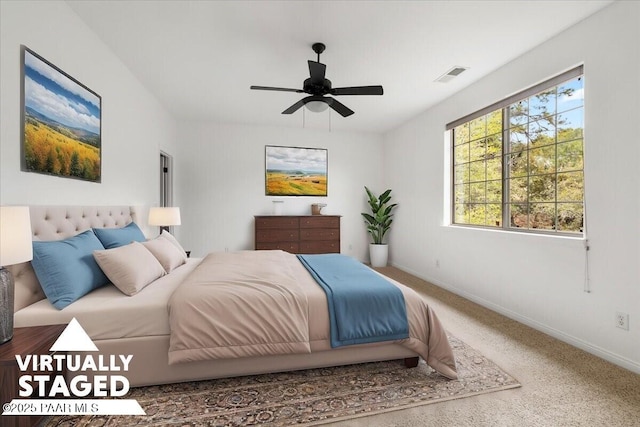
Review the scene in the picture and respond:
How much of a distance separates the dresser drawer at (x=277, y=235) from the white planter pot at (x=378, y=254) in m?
1.48

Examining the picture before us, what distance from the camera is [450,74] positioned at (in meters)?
3.38

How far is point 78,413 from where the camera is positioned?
5.28 ft

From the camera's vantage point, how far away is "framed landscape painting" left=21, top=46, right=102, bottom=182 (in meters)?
1.88

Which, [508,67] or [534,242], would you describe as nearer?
[534,242]

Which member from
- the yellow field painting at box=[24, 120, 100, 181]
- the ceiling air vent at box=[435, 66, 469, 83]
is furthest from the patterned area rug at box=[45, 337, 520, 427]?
the ceiling air vent at box=[435, 66, 469, 83]

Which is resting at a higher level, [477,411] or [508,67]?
[508,67]

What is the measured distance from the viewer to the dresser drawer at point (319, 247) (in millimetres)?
5324

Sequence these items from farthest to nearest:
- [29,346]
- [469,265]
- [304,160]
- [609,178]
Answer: [304,160], [469,265], [609,178], [29,346]

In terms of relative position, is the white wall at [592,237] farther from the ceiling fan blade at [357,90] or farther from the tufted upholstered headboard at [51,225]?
the tufted upholstered headboard at [51,225]

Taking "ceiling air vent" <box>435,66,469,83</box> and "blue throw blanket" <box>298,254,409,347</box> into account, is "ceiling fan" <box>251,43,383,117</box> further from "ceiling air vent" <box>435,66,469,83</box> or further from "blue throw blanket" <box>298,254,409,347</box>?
"blue throw blanket" <box>298,254,409,347</box>

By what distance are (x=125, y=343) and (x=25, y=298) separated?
0.67 meters

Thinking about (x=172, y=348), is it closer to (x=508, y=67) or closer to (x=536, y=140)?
(x=536, y=140)

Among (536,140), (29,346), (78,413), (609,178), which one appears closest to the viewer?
(29,346)

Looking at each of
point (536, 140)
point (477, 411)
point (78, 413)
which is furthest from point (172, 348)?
point (536, 140)
